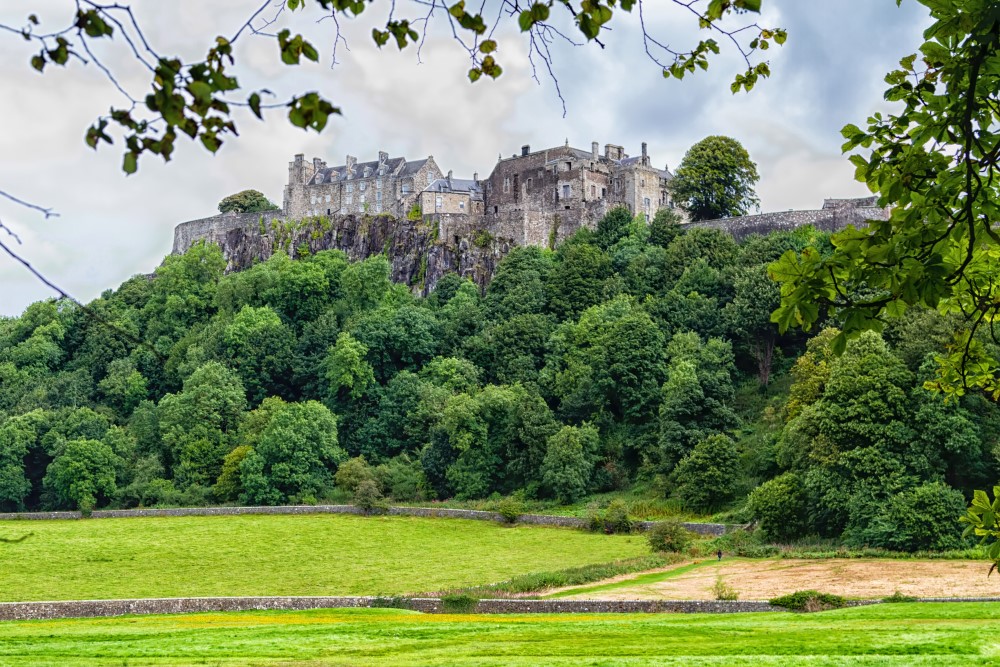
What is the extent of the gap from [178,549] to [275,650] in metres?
29.3

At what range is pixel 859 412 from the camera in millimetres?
41781

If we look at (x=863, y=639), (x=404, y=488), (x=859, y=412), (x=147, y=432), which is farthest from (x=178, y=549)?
(x=863, y=639)

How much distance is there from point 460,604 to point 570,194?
5135cm

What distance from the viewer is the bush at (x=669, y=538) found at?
40.4m

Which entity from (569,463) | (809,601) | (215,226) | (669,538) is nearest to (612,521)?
(569,463)

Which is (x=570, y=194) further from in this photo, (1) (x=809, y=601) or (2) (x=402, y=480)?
(1) (x=809, y=601)

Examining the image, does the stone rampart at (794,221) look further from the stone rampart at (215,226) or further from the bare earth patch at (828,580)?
the stone rampart at (215,226)

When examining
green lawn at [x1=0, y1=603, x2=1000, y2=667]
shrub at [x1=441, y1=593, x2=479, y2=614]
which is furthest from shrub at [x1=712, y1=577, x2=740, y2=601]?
shrub at [x1=441, y1=593, x2=479, y2=614]

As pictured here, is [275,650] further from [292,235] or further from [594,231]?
[292,235]

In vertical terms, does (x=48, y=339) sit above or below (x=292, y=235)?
below

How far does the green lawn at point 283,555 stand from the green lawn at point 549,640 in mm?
10716

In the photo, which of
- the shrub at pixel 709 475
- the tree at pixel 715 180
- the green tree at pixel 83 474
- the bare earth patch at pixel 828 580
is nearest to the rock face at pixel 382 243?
the tree at pixel 715 180

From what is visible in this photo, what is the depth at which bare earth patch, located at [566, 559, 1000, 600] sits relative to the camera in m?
29.3

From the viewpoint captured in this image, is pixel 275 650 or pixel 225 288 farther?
pixel 225 288
